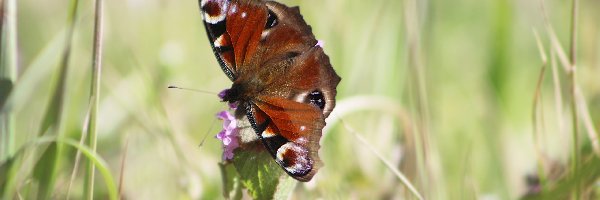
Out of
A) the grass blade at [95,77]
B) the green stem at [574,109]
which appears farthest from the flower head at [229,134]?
the green stem at [574,109]

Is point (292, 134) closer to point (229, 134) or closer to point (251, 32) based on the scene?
point (229, 134)

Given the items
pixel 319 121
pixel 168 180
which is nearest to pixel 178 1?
Result: pixel 168 180

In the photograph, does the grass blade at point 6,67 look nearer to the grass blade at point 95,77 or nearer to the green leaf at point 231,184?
the grass blade at point 95,77

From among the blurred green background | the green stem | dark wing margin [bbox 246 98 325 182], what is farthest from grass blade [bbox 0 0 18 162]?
the green stem

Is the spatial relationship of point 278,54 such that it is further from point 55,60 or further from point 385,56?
point 385,56

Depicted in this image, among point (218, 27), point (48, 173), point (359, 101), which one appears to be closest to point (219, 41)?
point (218, 27)

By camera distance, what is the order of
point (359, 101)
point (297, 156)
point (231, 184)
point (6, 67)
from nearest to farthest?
point (297, 156), point (231, 184), point (6, 67), point (359, 101)

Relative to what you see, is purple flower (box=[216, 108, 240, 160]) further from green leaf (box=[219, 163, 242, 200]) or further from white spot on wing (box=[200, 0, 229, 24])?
white spot on wing (box=[200, 0, 229, 24])
